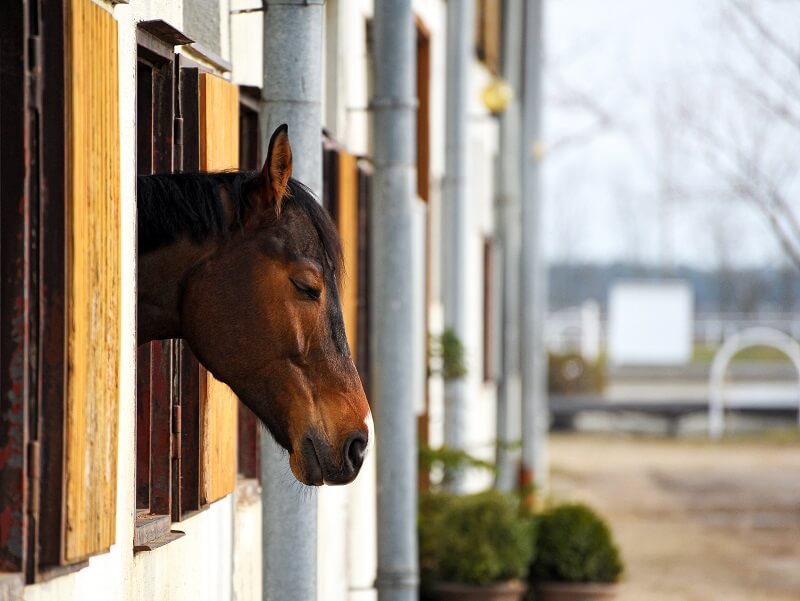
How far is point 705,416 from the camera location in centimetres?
2792

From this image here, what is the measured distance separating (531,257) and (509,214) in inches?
25.5

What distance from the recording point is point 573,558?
10297 millimetres

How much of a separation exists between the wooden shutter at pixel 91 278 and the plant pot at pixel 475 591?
6.12m

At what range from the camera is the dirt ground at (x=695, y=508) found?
1194cm

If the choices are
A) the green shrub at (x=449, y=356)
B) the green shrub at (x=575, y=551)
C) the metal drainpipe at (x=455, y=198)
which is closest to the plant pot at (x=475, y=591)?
the green shrub at (x=575, y=551)

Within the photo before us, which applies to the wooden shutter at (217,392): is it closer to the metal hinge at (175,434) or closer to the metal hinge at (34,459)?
the metal hinge at (175,434)

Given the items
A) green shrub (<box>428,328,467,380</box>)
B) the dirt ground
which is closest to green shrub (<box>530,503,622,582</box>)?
the dirt ground

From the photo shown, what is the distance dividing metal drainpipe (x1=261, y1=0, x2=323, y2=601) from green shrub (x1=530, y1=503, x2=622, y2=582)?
5485 mm

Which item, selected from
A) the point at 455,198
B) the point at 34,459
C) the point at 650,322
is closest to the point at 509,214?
the point at 455,198

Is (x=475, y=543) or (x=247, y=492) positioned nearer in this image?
(x=247, y=492)

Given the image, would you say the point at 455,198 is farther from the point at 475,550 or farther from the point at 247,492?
the point at 247,492

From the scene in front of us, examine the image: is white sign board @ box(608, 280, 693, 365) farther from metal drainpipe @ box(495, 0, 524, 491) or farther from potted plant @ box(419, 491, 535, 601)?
potted plant @ box(419, 491, 535, 601)

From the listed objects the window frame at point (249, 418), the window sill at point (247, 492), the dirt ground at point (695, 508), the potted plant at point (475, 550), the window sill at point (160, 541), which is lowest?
the dirt ground at point (695, 508)

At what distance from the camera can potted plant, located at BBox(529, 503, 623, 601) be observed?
404 inches
